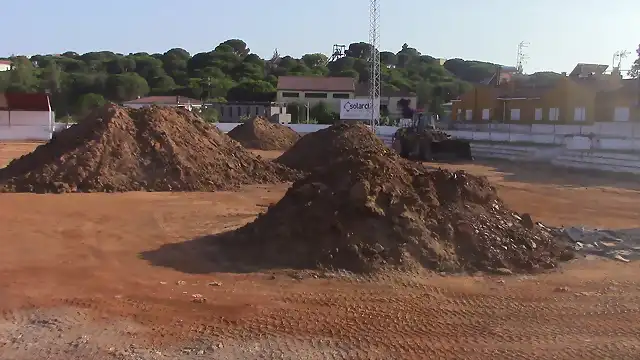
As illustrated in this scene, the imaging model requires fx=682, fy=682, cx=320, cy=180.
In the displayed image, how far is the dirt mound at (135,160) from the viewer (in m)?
20.8

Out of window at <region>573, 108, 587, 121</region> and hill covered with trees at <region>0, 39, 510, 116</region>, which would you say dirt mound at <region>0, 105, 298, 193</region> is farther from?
hill covered with trees at <region>0, 39, 510, 116</region>

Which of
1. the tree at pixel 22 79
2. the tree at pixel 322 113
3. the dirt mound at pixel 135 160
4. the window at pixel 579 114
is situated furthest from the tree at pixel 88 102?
the dirt mound at pixel 135 160

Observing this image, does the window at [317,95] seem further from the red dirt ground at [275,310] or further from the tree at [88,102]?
the red dirt ground at [275,310]

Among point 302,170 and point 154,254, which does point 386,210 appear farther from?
point 302,170

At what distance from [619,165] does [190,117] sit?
18.4m

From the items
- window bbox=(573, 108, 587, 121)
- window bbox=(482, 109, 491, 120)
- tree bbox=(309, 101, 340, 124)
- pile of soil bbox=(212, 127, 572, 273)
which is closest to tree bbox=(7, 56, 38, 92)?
tree bbox=(309, 101, 340, 124)

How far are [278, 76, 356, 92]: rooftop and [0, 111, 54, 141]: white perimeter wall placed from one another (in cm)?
4076

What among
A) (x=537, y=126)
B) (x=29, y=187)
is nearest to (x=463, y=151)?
(x=537, y=126)

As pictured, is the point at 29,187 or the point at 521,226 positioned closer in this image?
the point at 521,226

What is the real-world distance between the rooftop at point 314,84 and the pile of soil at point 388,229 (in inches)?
3067

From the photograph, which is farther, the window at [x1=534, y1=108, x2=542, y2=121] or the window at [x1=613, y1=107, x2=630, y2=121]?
the window at [x1=534, y1=108, x2=542, y2=121]

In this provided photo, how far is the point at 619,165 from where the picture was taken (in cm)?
2967

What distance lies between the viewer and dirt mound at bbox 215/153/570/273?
1084 cm

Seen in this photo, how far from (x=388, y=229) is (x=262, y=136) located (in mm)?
37151
